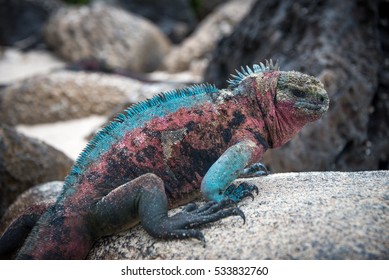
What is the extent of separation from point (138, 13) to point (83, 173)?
56.0 feet

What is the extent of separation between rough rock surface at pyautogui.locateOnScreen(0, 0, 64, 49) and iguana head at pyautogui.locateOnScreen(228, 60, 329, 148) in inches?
581

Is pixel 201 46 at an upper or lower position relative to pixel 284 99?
lower

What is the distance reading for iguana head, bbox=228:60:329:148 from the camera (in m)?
2.66

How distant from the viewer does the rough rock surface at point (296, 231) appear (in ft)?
6.51

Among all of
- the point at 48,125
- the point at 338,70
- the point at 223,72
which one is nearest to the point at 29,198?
the point at 338,70

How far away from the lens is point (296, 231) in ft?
6.94

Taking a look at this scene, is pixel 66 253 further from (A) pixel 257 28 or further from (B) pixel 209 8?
(B) pixel 209 8

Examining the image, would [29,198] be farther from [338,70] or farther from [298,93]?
[338,70]

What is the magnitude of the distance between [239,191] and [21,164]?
285cm

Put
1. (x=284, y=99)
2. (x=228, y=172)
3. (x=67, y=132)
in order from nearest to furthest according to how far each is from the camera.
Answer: (x=228, y=172) < (x=284, y=99) < (x=67, y=132)

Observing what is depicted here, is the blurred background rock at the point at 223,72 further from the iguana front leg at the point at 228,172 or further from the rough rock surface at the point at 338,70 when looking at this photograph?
the iguana front leg at the point at 228,172

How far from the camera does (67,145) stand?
6965 millimetres

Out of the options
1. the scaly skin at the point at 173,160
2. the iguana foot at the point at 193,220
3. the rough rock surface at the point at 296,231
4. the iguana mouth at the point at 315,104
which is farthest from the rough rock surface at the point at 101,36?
the iguana foot at the point at 193,220
